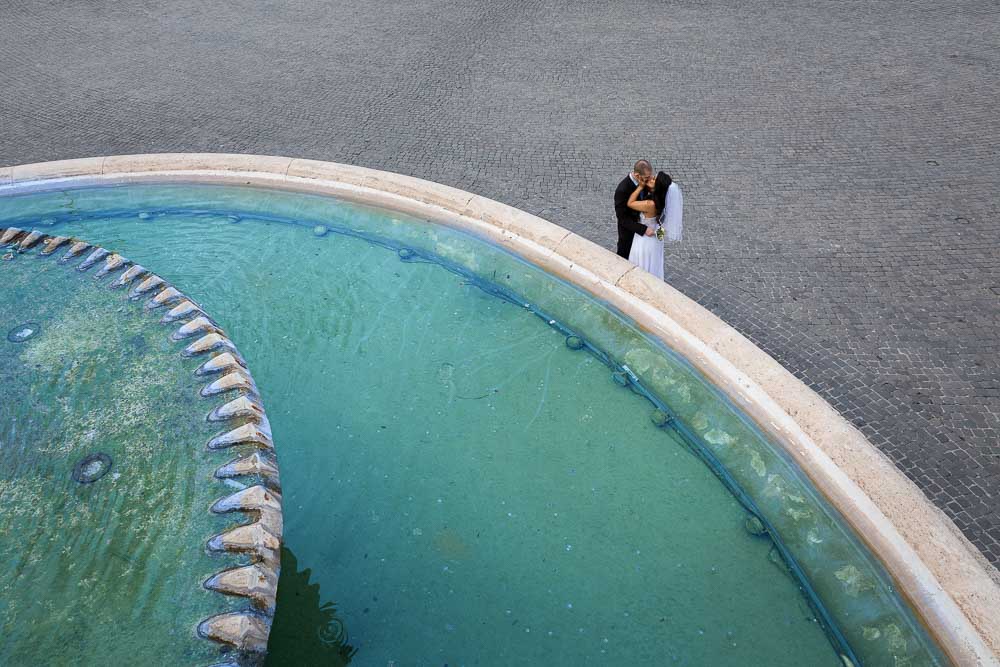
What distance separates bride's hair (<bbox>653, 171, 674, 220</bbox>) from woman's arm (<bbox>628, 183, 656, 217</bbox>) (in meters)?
0.04

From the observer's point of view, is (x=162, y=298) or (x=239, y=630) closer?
(x=239, y=630)

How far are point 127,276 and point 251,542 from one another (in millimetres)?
2432

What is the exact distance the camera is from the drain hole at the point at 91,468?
3.88 m

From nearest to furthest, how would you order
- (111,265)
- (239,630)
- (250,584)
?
(239,630), (250,584), (111,265)

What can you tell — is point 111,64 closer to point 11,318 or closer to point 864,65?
point 11,318

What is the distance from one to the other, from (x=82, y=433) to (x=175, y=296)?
1.11 metres

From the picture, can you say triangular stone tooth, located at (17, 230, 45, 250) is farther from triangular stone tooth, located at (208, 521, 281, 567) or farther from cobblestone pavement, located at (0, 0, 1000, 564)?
cobblestone pavement, located at (0, 0, 1000, 564)

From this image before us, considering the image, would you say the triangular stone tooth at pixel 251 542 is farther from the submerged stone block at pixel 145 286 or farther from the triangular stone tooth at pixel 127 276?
the triangular stone tooth at pixel 127 276

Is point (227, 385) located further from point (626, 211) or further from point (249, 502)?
point (626, 211)

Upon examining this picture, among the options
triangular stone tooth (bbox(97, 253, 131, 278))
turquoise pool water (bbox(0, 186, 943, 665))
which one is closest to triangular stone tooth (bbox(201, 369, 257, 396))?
turquoise pool water (bbox(0, 186, 943, 665))

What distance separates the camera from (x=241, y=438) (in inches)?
155

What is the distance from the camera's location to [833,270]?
22.7 feet

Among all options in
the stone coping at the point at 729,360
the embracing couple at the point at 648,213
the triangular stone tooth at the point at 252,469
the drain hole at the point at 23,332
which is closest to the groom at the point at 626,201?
the embracing couple at the point at 648,213

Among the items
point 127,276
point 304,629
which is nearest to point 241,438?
point 304,629
